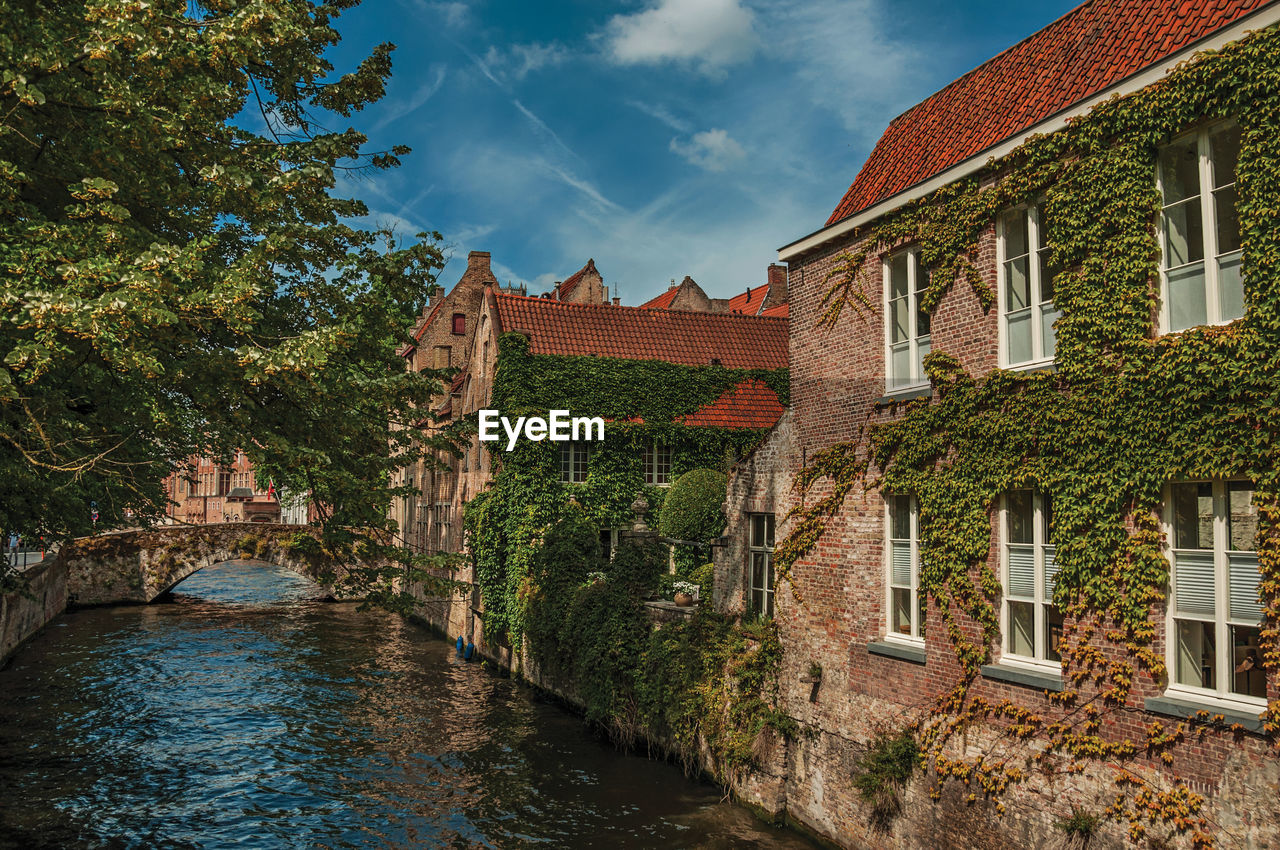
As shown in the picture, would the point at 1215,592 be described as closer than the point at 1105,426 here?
Yes

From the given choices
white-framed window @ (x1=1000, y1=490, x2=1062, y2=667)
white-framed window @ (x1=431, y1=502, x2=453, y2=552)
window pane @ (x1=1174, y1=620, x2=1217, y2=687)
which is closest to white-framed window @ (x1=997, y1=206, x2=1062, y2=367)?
white-framed window @ (x1=1000, y1=490, x2=1062, y2=667)

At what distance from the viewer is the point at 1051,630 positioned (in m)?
8.52

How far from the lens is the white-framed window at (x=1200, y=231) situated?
7.18 m

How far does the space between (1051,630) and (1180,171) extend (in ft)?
13.5

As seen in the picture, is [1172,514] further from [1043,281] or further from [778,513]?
[778,513]

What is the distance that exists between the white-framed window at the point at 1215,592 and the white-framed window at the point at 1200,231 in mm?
1406

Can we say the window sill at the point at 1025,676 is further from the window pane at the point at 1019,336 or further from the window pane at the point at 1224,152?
the window pane at the point at 1224,152

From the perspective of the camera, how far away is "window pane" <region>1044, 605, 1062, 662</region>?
8438 mm

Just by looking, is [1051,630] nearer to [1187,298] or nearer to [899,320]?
[1187,298]

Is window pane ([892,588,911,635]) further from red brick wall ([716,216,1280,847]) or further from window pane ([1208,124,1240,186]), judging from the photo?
window pane ([1208,124,1240,186])

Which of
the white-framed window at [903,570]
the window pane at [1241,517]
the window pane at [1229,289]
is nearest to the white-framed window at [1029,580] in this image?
the white-framed window at [903,570]

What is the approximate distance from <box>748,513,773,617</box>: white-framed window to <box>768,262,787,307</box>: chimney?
27.4m

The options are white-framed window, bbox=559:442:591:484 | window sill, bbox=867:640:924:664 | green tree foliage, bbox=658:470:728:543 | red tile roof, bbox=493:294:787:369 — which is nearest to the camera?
window sill, bbox=867:640:924:664

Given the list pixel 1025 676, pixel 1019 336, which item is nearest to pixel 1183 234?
pixel 1019 336
